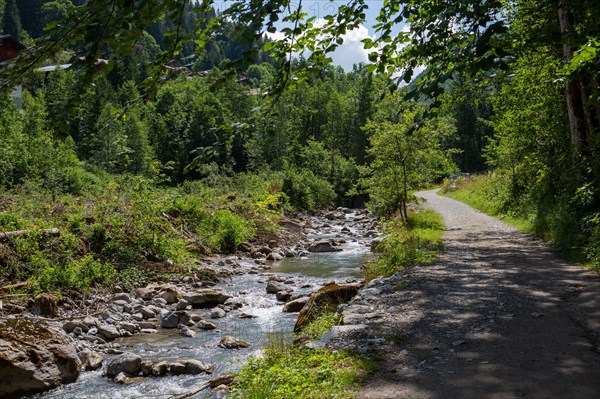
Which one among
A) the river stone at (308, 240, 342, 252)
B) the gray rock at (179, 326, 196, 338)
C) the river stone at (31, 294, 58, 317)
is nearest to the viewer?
the gray rock at (179, 326, 196, 338)

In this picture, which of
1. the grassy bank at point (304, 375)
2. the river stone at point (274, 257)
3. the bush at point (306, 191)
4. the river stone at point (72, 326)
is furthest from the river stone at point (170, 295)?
the bush at point (306, 191)

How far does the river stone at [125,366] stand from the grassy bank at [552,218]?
7.14 metres

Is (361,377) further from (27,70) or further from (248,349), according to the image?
(248,349)

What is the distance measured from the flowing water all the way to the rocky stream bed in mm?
17

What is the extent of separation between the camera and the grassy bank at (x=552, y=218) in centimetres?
930

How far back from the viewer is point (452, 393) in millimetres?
4051

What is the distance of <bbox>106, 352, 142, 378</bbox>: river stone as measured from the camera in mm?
7504

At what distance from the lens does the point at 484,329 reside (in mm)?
5727

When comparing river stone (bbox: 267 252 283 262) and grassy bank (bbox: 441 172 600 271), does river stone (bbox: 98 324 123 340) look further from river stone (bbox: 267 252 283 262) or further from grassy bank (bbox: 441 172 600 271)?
river stone (bbox: 267 252 283 262)

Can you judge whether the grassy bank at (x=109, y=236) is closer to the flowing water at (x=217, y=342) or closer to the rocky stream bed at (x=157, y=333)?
the rocky stream bed at (x=157, y=333)

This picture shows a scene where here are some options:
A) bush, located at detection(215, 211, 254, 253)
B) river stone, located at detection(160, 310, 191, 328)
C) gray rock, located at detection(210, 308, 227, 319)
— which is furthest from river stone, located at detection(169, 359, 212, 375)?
bush, located at detection(215, 211, 254, 253)

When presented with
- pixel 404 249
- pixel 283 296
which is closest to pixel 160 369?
pixel 283 296

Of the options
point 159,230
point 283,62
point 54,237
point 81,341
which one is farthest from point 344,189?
point 283,62

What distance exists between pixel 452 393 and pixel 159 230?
13358 millimetres
